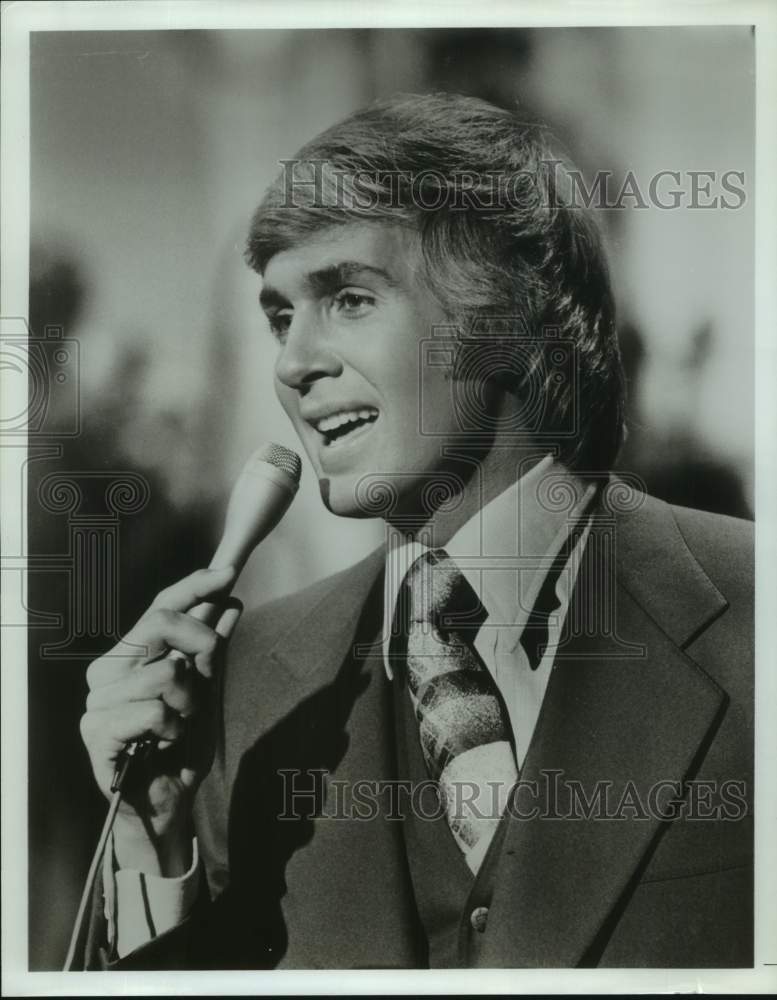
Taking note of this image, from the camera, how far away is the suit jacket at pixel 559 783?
2312 millimetres

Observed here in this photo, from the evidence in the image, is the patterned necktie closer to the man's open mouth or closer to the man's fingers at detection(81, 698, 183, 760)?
the man's open mouth

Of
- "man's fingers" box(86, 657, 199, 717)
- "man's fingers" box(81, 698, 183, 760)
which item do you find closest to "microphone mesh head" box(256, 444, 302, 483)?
"man's fingers" box(86, 657, 199, 717)

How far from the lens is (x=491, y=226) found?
2.33m

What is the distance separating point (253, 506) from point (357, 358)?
0.43 meters

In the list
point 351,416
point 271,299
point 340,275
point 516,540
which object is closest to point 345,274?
point 340,275

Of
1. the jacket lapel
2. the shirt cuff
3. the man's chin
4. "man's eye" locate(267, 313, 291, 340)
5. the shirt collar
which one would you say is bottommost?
the shirt cuff

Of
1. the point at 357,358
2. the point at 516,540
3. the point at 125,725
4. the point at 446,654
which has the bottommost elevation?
the point at 125,725

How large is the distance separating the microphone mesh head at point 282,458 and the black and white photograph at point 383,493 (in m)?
0.02

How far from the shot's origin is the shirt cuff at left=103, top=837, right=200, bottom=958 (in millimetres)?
2336

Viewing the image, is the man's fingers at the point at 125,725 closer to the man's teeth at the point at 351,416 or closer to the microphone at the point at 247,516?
the microphone at the point at 247,516

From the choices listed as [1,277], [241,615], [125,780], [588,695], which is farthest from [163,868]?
[1,277]

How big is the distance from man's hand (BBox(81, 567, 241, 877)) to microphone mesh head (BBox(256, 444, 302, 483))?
27cm

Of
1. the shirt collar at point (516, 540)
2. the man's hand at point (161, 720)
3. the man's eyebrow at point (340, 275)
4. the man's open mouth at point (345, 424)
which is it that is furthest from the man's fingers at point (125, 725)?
the man's eyebrow at point (340, 275)

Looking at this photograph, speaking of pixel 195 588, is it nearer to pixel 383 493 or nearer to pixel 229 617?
pixel 229 617
